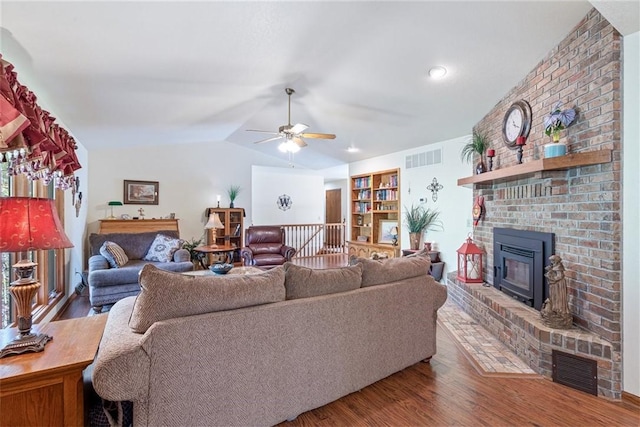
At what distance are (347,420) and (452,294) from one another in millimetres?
3084

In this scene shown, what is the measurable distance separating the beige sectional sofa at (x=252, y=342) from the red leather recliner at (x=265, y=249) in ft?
12.2

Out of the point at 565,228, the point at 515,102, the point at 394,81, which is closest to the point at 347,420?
the point at 565,228

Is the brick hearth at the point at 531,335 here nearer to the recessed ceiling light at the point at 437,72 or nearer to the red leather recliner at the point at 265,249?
the recessed ceiling light at the point at 437,72

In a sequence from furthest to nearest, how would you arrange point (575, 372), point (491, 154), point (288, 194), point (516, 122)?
1. point (288, 194)
2. point (491, 154)
3. point (516, 122)
4. point (575, 372)

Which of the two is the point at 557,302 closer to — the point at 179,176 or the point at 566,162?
the point at 566,162

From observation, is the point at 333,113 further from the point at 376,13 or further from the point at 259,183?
the point at 259,183

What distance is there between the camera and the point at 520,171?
302 centimetres

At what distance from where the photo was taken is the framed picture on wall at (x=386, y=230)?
6738mm

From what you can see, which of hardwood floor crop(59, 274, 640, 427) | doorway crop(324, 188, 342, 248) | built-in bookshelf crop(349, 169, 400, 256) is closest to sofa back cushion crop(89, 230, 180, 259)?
built-in bookshelf crop(349, 169, 400, 256)

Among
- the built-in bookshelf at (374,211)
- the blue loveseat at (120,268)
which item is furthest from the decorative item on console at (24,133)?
the built-in bookshelf at (374,211)

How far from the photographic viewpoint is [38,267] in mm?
3307

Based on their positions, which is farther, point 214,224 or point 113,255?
point 214,224

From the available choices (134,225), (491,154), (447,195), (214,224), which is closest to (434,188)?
(447,195)

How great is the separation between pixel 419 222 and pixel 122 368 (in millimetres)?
5104
